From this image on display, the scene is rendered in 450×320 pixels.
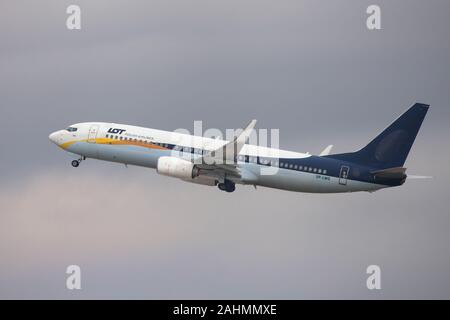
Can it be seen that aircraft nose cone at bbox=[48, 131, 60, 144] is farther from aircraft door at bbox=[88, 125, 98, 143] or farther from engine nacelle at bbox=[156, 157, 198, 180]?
engine nacelle at bbox=[156, 157, 198, 180]

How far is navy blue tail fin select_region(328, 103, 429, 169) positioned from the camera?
331 ft

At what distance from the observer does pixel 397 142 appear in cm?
10081

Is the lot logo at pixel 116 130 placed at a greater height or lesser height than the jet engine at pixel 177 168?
greater

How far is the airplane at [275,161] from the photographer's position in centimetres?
10069

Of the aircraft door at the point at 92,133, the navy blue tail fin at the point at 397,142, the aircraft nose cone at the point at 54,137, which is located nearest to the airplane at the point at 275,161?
the navy blue tail fin at the point at 397,142

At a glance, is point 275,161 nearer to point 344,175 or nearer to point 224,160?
point 224,160

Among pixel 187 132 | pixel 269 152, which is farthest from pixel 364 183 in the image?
pixel 187 132

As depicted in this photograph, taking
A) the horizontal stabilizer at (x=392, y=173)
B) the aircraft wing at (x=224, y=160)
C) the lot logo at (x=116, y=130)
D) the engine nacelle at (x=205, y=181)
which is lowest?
the horizontal stabilizer at (x=392, y=173)

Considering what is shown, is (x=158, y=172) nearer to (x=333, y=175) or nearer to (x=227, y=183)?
(x=227, y=183)

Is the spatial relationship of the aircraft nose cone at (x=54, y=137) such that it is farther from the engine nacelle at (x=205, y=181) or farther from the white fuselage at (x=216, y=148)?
the engine nacelle at (x=205, y=181)

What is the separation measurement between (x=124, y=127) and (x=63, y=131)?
299 inches

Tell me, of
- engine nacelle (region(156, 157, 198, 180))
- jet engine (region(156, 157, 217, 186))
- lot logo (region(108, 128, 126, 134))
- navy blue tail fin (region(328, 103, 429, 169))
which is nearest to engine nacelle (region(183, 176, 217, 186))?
jet engine (region(156, 157, 217, 186))

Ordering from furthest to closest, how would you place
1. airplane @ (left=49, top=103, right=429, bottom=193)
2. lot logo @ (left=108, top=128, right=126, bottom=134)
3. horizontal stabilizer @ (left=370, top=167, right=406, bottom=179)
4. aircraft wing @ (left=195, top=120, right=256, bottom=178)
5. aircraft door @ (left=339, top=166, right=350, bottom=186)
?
1. lot logo @ (left=108, top=128, right=126, bottom=134)
2. aircraft door @ (left=339, top=166, right=350, bottom=186)
3. airplane @ (left=49, top=103, right=429, bottom=193)
4. aircraft wing @ (left=195, top=120, right=256, bottom=178)
5. horizontal stabilizer @ (left=370, top=167, right=406, bottom=179)

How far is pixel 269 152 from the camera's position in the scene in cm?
10238
